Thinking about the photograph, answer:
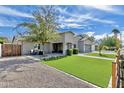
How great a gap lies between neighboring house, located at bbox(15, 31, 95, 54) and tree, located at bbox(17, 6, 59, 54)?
1.55 m

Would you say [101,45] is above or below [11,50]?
above

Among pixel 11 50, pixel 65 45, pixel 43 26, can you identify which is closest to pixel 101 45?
pixel 65 45

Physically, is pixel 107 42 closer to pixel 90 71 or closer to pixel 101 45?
pixel 101 45

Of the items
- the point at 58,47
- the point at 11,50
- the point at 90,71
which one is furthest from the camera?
the point at 11,50

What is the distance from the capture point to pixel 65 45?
2175 centimetres

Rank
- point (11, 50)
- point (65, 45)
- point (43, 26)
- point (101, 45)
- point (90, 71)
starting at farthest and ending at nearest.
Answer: point (11, 50), point (65, 45), point (101, 45), point (43, 26), point (90, 71)

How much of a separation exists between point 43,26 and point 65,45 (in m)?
3.67

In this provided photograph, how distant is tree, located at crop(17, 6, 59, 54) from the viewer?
19953 millimetres

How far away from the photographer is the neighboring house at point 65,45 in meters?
19.1

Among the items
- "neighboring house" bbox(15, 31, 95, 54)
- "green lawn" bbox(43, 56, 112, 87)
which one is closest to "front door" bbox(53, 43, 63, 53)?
"neighboring house" bbox(15, 31, 95, 54)

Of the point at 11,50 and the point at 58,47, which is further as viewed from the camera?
the point at 11,50
